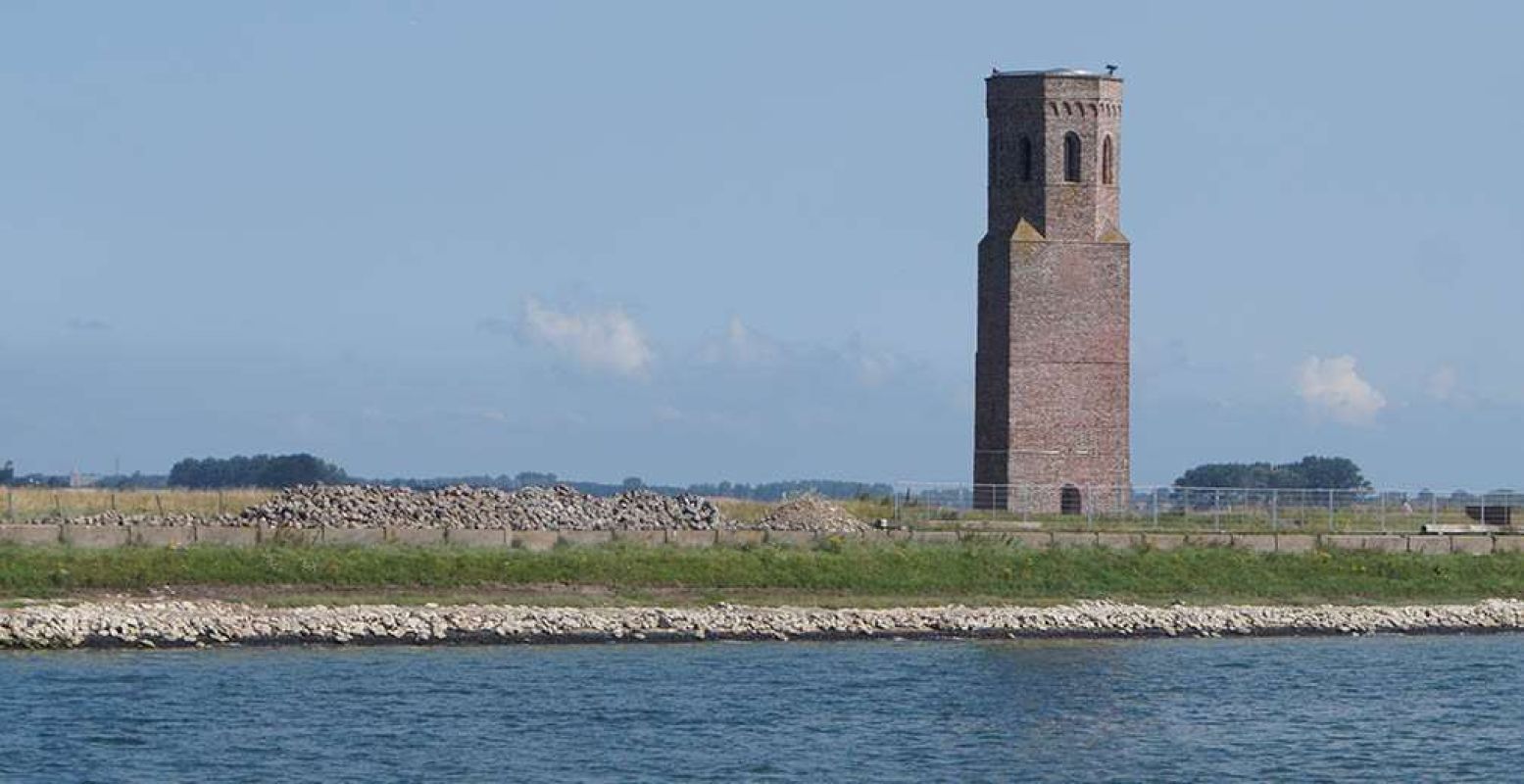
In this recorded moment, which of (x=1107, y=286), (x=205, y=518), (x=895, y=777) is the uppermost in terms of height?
(x=1107, y=286)

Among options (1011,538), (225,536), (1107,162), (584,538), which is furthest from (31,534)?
(1107,162)

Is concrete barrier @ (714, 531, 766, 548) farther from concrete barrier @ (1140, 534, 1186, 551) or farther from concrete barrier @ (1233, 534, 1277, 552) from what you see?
concrete barrier @ (1233, 534, 1277, 552)

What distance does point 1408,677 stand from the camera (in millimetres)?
49938

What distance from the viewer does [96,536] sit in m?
56.7

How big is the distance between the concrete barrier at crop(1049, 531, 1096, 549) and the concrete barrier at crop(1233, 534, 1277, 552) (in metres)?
3.31

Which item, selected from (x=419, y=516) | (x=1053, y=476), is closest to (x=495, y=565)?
(x=419, y=516)

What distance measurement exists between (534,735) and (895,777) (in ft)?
18.7

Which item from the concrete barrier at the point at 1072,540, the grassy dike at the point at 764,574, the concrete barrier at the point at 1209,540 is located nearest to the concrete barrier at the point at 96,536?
the grassy dike at the point at 764,574

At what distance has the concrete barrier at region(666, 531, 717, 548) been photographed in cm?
6141

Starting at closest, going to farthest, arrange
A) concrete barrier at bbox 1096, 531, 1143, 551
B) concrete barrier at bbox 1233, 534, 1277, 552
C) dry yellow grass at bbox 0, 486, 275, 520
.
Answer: concrete barrier at bbox 1096, 531, 1143, 551 < concrete barrier at bbox 1233, 534, 1277, 552 < dry yellow grass at bbox 0, 486, 275, 520

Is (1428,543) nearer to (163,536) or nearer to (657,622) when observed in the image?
(657,622)

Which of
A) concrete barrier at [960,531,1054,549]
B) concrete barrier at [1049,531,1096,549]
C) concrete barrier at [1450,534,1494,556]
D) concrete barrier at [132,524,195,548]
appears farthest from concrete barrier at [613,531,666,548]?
concrete barrier at [1450,534,1494,556]

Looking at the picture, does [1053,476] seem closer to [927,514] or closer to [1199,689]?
[927,514]

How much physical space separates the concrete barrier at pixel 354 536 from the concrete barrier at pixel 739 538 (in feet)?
24.2
